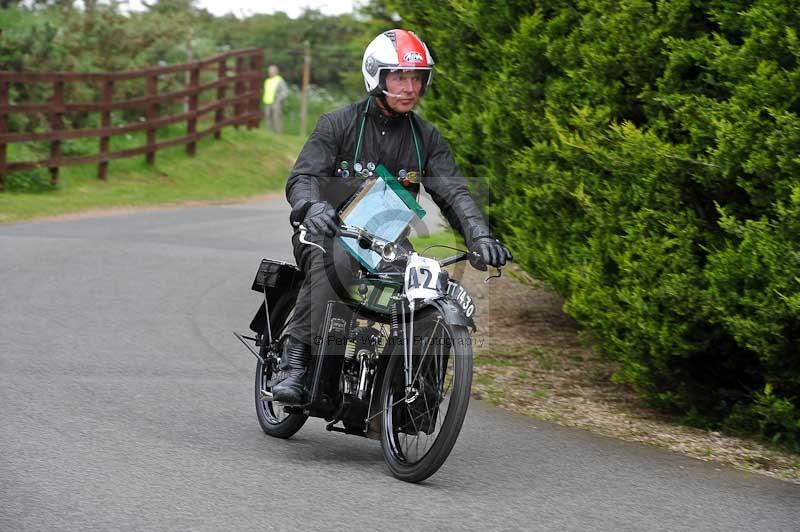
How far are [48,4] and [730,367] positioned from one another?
23823mm

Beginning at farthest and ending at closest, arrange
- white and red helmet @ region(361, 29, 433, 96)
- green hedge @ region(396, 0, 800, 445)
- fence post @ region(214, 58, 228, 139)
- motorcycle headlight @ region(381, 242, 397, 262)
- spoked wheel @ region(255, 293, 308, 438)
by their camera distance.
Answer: fence post @ region(214, 58, 228, 139) < spoked wheel @ region(255, 293, 308, 438) < green hedge @ region(396, 0, 800, 445) < white and red helmet @ region(361, 29, 433, 96) < motorcycle headlight @ region(381, 242, 397, 262)

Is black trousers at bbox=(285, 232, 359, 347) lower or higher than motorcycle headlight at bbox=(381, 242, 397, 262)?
lower

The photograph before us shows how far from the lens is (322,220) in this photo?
580 cm

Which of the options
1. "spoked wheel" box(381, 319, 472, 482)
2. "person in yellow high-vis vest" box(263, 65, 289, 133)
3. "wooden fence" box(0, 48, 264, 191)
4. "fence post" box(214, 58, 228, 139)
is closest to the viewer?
"spoked wheel" box(381, 319, 472, 482)

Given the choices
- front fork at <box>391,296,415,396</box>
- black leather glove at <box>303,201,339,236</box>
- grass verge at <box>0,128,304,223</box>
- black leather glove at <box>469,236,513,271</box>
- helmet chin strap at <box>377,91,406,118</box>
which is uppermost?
helmet chin strap at <box>377,91,406,118</box>

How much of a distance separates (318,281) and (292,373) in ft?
1.70

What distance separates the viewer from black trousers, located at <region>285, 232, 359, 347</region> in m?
6.31

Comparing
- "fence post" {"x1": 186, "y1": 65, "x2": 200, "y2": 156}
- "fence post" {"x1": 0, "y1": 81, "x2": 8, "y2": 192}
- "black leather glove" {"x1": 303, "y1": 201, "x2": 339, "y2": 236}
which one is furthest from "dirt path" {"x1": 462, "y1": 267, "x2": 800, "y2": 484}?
"fence post" {"x1": 186, "y1": 65, "x2": 200, "y2": 156}

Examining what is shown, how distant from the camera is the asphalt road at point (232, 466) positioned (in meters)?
5.28

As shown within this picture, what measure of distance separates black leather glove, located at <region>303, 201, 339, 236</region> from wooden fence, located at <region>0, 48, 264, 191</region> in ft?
47.9

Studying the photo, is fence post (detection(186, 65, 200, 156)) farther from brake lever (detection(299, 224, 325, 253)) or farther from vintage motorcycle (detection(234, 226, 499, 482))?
brake lever (detection(299, 224, 325, 253))

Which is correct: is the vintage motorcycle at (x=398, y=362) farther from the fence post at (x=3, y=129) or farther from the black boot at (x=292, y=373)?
the fence post at (x=3, y=129)

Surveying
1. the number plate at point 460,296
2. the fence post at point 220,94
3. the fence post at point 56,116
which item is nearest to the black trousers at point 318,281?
the number plate at point 460,296

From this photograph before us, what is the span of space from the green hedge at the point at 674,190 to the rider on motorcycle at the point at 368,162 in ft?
4.62
